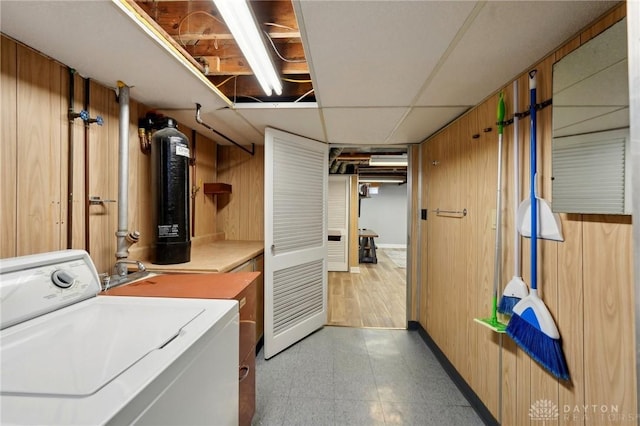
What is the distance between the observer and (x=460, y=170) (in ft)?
6.31

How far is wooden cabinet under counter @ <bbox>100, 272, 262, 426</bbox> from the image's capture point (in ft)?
3.97

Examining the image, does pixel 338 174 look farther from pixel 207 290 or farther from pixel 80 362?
pixel 80 362

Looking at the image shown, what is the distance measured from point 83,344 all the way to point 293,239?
1.72 meters

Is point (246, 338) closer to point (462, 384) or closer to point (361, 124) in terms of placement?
point (462, 384)

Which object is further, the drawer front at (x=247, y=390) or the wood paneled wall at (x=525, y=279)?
the drawer front at (x=247, y=390)

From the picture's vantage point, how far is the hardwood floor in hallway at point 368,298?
9.74 feet

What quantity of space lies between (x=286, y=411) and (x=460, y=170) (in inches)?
84.3

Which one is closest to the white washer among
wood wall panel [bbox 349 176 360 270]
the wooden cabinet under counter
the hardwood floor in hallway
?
the wooden cabinet under counter

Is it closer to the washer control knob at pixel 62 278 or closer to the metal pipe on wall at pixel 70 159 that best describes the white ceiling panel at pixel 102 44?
the metal pipe on wall at pixel 70 159

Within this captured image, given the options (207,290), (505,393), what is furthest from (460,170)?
(207,290)

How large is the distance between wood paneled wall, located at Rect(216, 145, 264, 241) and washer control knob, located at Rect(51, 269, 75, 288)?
197 cm

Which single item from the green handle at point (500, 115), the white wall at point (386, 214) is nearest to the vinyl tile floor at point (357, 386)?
the green handle at point (500, 115)

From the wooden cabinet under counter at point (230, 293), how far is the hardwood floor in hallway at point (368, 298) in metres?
1.58

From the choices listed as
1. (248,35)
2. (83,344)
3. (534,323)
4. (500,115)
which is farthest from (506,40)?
(83,344)
